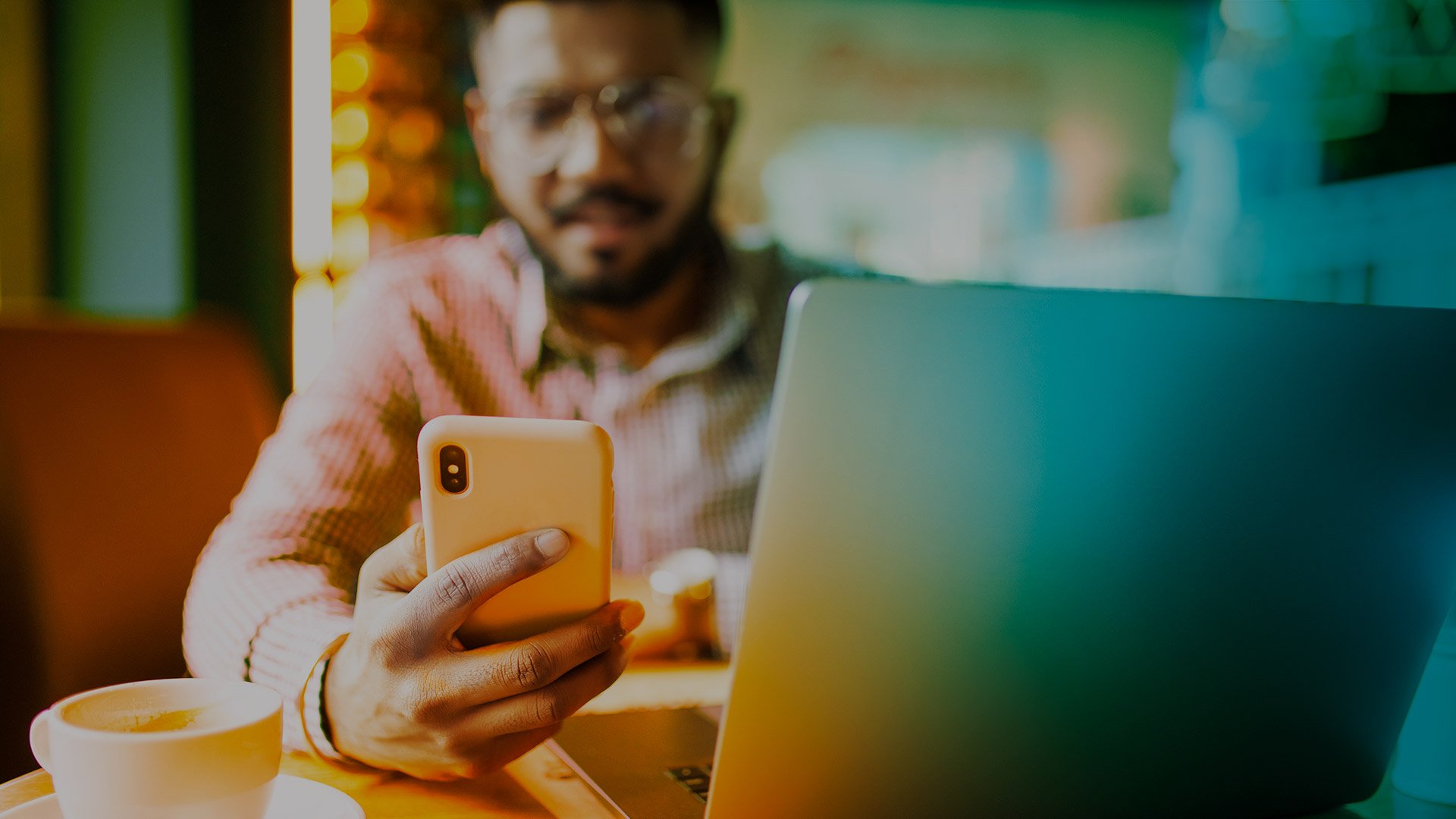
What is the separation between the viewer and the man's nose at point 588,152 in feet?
4.29

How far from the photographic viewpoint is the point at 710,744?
25.9 inches

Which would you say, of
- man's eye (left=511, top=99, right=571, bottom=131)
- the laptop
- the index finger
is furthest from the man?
the laptop

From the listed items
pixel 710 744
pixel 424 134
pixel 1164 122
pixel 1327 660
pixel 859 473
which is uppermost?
pixel 1164 122

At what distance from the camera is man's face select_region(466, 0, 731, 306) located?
4.29 ft

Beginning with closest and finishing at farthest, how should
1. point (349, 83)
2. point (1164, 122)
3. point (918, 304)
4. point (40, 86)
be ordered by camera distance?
point (918, 304) → point (40, 86) → point (349, 83) → point (1164, 122)

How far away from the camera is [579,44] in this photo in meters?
1.31

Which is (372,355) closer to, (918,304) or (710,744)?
(710,744)

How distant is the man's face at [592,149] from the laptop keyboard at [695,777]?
2.90 ft

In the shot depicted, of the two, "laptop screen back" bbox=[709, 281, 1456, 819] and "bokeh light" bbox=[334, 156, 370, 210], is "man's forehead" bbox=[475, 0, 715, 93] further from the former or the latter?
"bokeh light" bbox=[334, 156, 370, 210]

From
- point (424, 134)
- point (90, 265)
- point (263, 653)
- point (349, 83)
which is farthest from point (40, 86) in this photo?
point (263, 653)

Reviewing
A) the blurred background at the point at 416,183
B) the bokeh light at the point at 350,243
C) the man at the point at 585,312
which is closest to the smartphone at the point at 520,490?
the man at the point at 585,312

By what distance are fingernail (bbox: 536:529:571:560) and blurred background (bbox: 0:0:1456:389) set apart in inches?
94.7

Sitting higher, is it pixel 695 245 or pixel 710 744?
pixel 695 245

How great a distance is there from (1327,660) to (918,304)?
1.08ft
